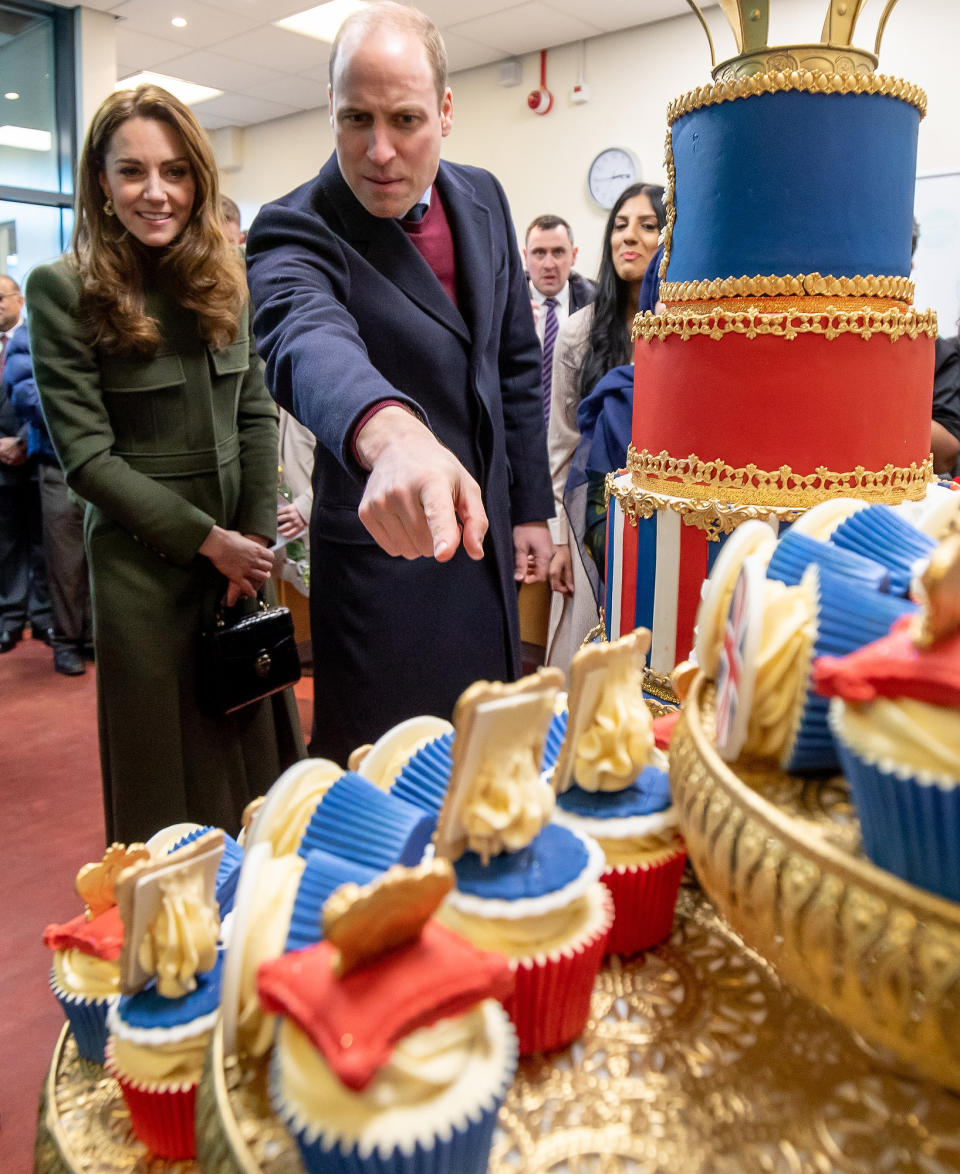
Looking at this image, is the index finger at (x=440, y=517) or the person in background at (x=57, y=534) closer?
the index finger at (x=440, y=517)

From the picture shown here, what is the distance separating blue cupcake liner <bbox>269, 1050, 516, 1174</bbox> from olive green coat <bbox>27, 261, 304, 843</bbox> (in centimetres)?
150

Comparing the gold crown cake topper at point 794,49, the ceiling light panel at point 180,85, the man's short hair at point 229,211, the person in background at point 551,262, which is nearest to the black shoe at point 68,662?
the man's short hair at point 229,211

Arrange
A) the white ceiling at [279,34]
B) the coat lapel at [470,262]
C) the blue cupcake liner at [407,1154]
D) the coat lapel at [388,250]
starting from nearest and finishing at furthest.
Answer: the blue cupcake liner at [407,1154], the coat lapel at [388,250], the coat lapel at [470,262], the white ceiling at [279,34]

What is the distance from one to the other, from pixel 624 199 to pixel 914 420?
149cm

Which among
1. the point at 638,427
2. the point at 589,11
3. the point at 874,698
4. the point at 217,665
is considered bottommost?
the point at 217,665

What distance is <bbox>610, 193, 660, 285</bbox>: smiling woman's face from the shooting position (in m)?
2.55

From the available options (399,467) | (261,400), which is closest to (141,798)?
(261,400)

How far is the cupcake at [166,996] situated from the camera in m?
0.56

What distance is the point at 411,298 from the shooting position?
156cm

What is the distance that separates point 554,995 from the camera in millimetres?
546

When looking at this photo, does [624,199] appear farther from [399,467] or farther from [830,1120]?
[830,1120]

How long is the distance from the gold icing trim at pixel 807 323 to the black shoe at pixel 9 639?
159 inches

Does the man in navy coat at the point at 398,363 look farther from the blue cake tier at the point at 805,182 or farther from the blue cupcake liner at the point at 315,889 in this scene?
the blue cupcake liner at the point at 315,889

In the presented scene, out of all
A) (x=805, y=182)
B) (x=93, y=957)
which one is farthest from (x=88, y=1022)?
(x=805, y=182)
